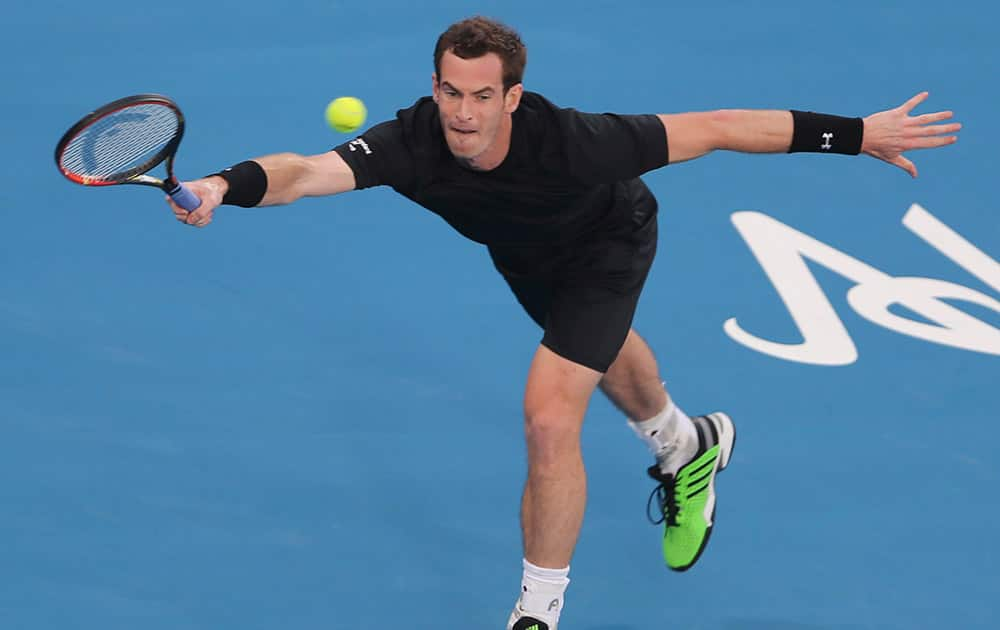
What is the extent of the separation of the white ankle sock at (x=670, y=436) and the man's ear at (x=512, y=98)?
144 cm

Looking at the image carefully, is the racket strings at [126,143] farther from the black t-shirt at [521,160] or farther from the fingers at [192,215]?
the black t-shirt at [521,160]

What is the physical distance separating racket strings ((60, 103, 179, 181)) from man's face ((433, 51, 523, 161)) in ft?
2.67

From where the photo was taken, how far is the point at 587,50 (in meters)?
9.09

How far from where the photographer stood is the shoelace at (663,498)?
595 cm

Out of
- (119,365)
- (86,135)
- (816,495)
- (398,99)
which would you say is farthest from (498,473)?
(398,99)

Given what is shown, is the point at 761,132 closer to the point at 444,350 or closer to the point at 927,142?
the point at 927,142

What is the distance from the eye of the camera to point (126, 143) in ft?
15.5

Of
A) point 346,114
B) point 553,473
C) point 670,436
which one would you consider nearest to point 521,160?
point 553,473

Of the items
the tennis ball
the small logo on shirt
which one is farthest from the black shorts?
the tennis ball

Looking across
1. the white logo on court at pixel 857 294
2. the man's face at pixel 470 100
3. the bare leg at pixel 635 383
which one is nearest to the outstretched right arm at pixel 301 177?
the man's face at pixel 470 100

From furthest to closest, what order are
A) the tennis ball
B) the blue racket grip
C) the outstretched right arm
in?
the tennis ball → the outstretched right arm → the blue racket grip

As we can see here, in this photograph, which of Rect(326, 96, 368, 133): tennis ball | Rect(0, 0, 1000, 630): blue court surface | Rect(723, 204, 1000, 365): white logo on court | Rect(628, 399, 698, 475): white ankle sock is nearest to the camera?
Rect(0, 0, 1000, 630): blue court surface

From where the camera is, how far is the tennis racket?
457 centimetres

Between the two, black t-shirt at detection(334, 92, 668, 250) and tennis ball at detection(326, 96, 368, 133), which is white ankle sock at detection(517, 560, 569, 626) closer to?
black t-shirt at detection(334, 92, 668, 250)
